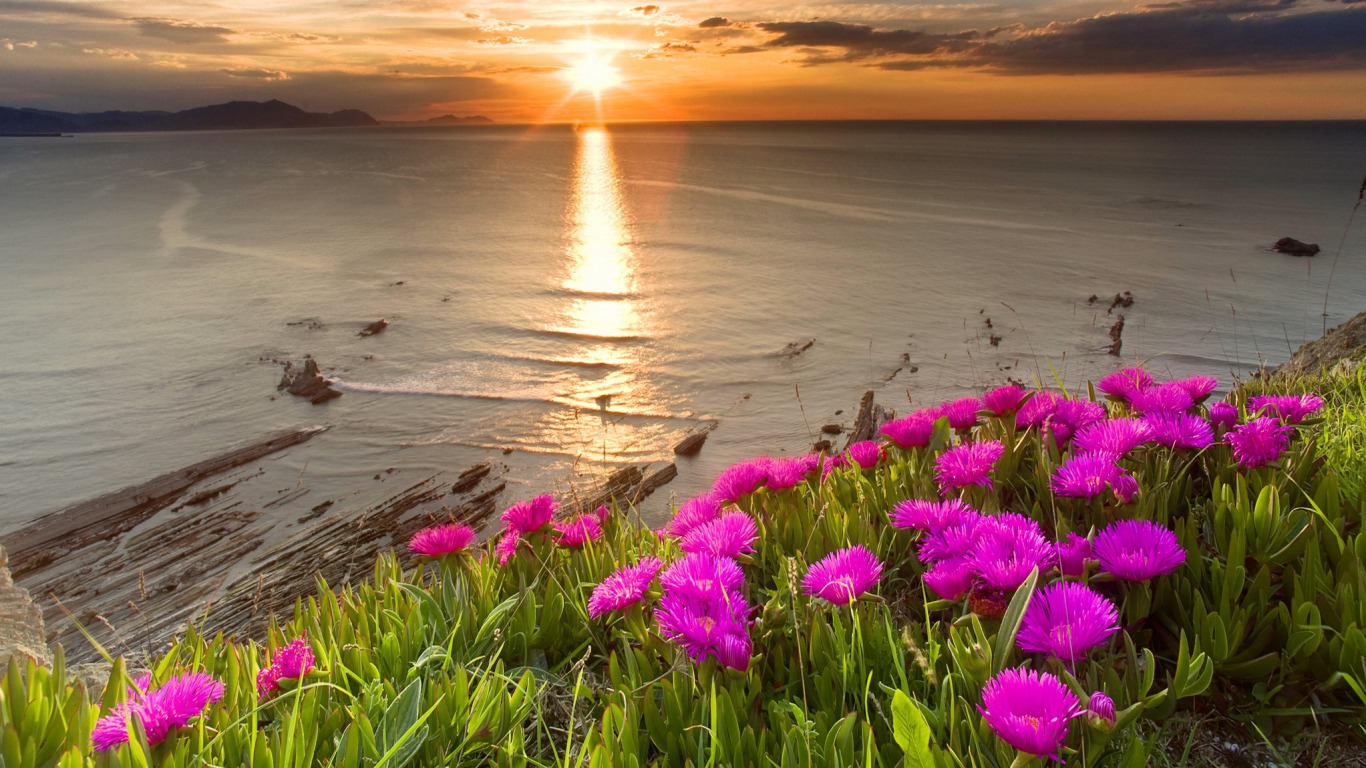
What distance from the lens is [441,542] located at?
6.40 ft

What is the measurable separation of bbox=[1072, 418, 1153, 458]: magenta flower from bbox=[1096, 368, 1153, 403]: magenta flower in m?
0.29

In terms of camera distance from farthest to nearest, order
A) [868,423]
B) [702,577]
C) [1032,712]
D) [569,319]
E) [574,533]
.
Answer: [569,319] < [868,423] < [574,533] < [702,577] < [1032,712]

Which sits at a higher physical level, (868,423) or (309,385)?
(868,423)

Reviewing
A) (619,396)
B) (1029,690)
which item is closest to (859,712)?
(1029,690)

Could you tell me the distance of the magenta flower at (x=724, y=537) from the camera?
1626 millimetres

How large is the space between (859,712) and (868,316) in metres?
13.0

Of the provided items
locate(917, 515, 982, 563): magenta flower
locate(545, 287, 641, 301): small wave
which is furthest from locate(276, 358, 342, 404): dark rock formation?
locate(917, 515, 982, 563): magenta flower

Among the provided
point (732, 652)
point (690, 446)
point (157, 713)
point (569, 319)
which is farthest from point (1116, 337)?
point (157, 713)

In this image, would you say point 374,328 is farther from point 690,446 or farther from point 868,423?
point 868,423

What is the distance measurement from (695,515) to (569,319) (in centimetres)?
1185

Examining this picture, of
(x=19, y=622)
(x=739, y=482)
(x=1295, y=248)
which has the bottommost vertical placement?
(x=1295, y=248)

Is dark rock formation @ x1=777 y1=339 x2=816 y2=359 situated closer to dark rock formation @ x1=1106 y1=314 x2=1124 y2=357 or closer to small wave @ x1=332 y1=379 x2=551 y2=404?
small wave @ x1=332 y1=379 x2=551 y2=404

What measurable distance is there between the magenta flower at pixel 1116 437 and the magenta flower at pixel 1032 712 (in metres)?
0.86

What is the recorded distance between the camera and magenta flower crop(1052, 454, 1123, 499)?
161 centimetres
